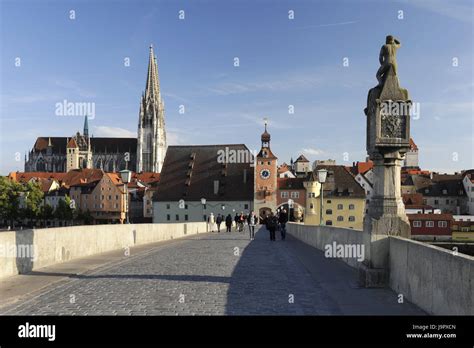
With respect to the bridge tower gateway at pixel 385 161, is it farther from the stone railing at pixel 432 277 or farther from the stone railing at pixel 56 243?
the stone railing at pixel 56 243

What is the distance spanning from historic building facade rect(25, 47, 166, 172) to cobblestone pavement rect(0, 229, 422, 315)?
162 metres

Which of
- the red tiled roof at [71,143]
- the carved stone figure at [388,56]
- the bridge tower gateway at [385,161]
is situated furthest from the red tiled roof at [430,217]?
the red tiled roof at [71,143]

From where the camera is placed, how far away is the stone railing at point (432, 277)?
19.9ft

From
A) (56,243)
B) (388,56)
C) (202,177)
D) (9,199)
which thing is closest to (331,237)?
(56,243)

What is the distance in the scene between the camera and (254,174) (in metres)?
103

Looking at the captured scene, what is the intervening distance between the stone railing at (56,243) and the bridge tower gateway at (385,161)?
6497mm

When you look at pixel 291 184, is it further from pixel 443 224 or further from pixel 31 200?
pixel 31 200

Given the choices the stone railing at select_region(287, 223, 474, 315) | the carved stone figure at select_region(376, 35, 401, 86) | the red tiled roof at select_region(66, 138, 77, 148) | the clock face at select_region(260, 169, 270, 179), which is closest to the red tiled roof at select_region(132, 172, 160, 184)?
the red tiled roof at select_region(66, 138, 77, 148)

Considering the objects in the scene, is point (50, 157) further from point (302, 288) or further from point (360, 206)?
point (302, 288)

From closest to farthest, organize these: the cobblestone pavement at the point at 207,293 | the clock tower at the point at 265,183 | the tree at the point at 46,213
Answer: the cobblestone pavement at the point at 207,293 → the clock tower at the point at 265,183 → the tree at the point at 46,213

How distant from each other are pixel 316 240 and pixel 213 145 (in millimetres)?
87386

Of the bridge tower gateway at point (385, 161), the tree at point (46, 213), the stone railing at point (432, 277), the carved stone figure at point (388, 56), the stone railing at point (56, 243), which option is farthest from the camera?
the tree at point (46, 213)

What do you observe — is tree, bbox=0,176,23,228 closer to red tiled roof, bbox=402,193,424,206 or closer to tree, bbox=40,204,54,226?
tree, bbox=40,204,54,226

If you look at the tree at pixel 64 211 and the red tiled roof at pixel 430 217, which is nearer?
the red tiled roof at pixel 430 217
